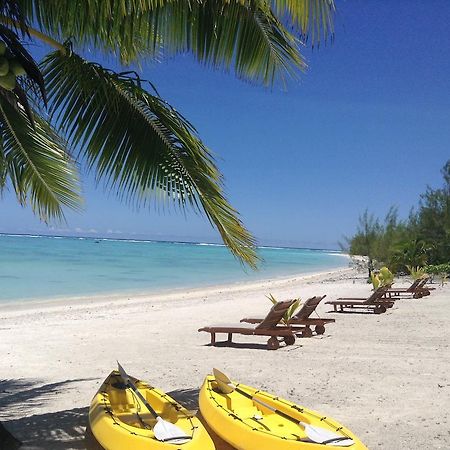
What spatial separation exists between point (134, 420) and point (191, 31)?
3.03 m

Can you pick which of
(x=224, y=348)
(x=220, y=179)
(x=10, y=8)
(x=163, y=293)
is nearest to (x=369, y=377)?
(x=224, y=348)

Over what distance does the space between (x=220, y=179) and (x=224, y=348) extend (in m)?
4.72

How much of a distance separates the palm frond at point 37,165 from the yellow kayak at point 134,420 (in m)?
1.70

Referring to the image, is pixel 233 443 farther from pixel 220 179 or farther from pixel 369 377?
pixel 369 377

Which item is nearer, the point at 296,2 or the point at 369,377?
the point at 296,2

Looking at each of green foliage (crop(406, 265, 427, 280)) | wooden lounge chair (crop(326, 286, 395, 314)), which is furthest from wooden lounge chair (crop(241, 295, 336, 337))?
green foliage (crop(406, 265, 427, 280))

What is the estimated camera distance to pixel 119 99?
15.8 ft

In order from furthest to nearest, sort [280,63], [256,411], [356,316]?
[356,316] → [280,63] → [256,411]

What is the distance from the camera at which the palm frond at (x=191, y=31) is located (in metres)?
4.12

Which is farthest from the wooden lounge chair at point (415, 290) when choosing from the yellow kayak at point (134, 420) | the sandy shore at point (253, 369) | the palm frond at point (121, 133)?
the yellow kayak at point (134, 420)

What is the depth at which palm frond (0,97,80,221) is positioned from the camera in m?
4.94

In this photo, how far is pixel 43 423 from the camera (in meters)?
5.14

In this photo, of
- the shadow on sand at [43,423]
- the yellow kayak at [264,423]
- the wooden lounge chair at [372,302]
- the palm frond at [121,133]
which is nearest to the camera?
the yellow kayak at [264,423]

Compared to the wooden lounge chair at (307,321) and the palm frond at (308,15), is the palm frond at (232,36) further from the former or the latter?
the wooden lounge chair at (307,321)
